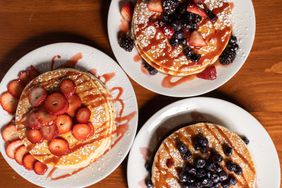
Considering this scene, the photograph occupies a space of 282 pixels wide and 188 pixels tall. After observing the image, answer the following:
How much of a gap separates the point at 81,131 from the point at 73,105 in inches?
5.1

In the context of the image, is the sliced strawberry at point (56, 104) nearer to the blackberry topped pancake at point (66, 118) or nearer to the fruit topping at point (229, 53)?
the blackberry topped pancake at point (66, 118)

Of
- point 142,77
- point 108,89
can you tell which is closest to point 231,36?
point 142,77

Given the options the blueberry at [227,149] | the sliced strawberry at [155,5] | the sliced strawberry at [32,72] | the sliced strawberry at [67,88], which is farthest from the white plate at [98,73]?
the blueberry at [227,149]

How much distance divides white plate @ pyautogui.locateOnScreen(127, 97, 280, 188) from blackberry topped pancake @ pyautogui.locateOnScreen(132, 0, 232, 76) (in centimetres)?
19

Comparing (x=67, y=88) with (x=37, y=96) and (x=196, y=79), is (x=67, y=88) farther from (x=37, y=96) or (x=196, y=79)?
(x=196, y=79)

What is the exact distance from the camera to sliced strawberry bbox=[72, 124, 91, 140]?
2.27 m

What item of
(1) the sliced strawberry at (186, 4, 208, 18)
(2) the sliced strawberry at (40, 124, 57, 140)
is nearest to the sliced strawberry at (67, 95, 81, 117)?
(2) the sliced strawberry at (40, 124, 57, 140)

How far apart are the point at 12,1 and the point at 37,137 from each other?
29.9 inches

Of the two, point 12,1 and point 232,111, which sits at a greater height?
point 12,1

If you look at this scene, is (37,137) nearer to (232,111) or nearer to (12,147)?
(12,147)

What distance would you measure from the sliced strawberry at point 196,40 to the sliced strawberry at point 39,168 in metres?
0.94

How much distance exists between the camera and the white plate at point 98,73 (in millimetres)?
2381

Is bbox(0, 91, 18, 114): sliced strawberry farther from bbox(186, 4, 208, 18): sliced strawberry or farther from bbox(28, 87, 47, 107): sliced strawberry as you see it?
bbox(186, 4, 208, 18): sliced strawberry

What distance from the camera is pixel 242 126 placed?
2.38 metres
